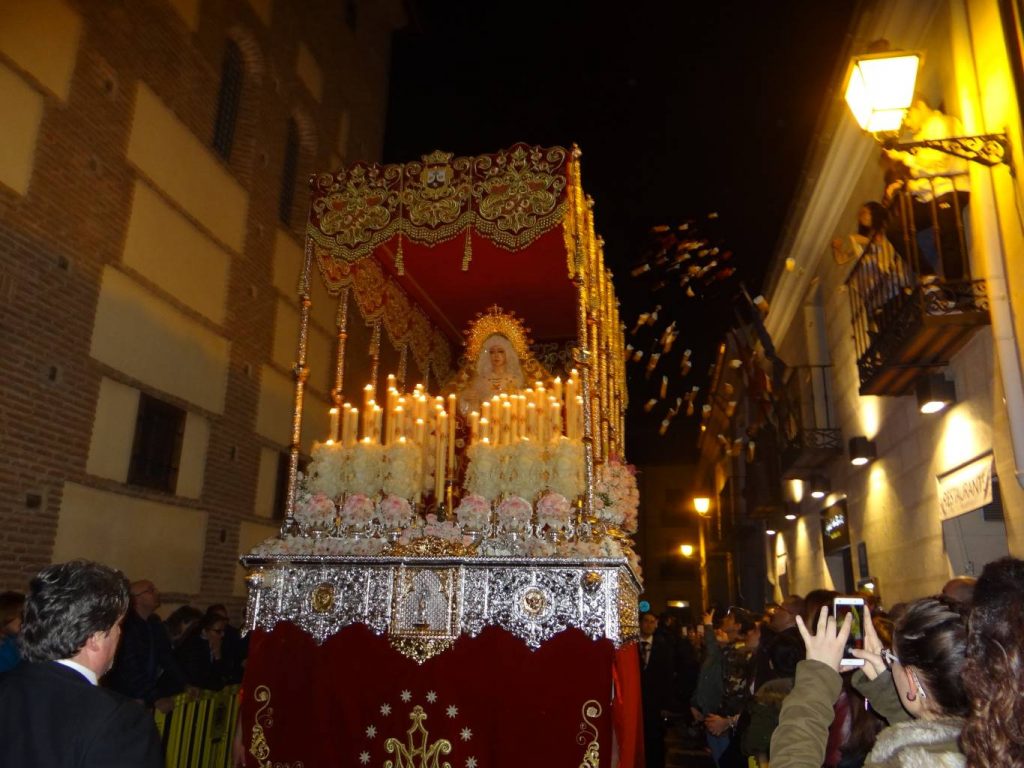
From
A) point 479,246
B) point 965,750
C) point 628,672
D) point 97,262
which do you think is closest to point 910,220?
point 479,246

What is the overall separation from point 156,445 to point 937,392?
27.6 feet

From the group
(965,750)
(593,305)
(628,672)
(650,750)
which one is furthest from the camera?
(650,750)

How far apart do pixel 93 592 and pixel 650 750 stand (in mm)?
6706

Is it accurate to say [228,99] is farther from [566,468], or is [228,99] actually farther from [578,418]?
[566,468]

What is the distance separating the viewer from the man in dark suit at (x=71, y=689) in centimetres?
196

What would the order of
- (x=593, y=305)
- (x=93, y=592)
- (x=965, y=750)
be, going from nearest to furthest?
1. (x=965, y=750)
2. (x=93, y=592)
3. (x=593, y=305)

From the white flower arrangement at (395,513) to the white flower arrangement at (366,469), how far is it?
1.18ft

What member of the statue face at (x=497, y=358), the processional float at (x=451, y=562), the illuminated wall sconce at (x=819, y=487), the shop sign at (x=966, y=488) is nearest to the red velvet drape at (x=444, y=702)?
the processional float at (x=451, y=562)

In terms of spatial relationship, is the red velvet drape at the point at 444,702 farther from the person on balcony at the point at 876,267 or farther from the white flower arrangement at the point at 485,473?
the person on balcony at the point at 876,267

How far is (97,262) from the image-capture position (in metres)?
7.97

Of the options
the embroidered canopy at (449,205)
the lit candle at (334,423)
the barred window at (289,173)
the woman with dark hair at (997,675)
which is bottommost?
the woman with dark hair at (997,675)

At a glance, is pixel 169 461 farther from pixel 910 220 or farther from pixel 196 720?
pixel 910 220

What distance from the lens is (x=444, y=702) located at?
5.22 metres

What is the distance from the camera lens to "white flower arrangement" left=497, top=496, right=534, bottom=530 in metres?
5.67
